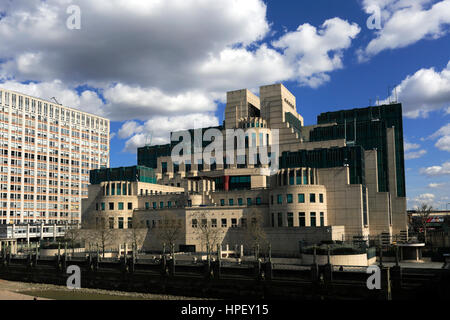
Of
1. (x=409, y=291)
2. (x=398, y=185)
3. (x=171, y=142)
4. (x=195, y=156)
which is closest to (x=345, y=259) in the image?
(x=409, y=291)

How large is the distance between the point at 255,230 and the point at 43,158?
114 metres

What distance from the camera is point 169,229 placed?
94.2 meters

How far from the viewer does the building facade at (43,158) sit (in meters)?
151

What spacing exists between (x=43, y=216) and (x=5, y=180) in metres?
20.4

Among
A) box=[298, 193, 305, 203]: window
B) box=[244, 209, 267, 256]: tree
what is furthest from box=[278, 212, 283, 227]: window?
box=[298, 193, 305, 203]: window

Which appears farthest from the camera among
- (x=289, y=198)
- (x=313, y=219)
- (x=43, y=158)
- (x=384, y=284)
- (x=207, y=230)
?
(x=43, y=158)

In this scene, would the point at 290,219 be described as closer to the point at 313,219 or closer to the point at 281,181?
the point at 313,219

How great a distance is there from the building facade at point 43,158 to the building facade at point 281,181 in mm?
41162

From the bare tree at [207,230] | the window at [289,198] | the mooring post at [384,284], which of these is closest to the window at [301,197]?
the window at [289,198]

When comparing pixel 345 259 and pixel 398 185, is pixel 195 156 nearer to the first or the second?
pixel 398 185

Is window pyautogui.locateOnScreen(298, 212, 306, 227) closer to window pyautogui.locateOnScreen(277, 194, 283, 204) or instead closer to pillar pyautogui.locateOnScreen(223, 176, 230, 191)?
window pyautogui.locateOnScreen(277, 194, 283, 204)

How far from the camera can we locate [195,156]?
134m

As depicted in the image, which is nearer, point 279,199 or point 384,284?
point 384,284

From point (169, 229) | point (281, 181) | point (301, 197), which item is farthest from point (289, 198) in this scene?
point (169, 229)
